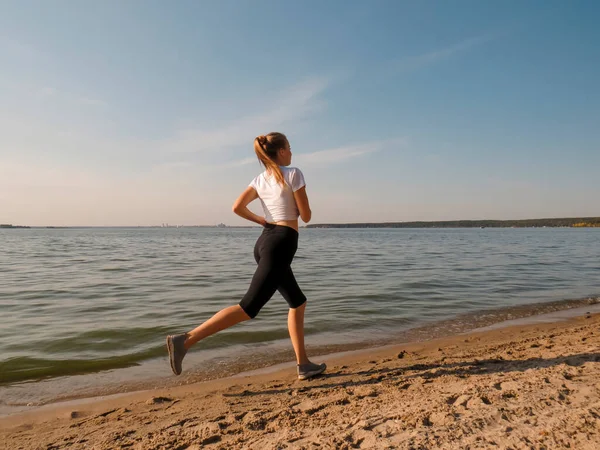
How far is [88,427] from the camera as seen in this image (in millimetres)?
2943

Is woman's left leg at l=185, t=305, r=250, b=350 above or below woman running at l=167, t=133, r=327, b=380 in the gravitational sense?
below

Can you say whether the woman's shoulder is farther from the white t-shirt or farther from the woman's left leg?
the woman's left leg

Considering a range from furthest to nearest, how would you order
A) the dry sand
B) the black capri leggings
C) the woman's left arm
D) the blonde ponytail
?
the woman's left arm
the blonde ponytail
the black capri leggings
the dry sand

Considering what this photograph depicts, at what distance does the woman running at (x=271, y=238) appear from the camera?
3.35 metres

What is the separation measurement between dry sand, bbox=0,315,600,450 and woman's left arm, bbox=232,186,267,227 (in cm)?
153

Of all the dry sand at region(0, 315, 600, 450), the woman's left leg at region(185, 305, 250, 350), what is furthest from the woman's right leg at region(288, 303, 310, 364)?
the woman's left leg at region(185, 305, 250, 350)

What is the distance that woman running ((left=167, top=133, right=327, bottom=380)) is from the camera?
3354mm

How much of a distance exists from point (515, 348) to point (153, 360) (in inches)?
171

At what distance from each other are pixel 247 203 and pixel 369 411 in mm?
1983

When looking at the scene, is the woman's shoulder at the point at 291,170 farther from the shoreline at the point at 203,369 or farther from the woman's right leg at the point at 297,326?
the shoreline at the point at 203,369

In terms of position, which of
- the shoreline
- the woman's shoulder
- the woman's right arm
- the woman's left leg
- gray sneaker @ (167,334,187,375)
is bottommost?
the shoreline

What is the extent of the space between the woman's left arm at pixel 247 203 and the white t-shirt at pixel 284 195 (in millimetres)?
135

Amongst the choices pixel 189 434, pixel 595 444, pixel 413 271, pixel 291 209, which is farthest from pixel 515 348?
pixel 413 271

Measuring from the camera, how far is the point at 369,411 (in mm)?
2707
